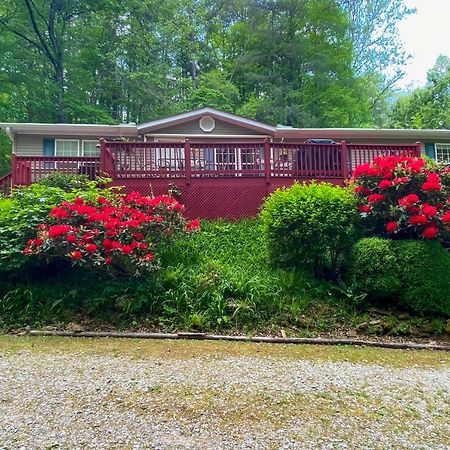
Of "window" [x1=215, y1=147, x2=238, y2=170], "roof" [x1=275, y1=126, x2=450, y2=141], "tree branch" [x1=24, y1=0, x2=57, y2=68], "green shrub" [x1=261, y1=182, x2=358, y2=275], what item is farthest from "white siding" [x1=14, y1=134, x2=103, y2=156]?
"green shrub" [x1=261, y1=182, x2=358, y2=275]

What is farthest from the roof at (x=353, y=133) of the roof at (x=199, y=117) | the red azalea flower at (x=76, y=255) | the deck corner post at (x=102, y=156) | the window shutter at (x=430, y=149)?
the red azalea flower at (x=76, y=255)

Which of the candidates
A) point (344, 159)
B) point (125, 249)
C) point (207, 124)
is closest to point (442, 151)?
point (344, 159)

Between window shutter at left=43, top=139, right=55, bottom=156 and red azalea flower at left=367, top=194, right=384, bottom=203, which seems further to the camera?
window shutter at left=43, top=139, right=55, bottom=156

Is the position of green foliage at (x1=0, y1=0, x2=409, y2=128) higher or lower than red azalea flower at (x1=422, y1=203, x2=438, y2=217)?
higher

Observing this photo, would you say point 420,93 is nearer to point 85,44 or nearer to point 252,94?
point 252,94

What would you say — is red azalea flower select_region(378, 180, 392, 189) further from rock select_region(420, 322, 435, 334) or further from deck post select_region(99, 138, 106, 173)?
deck post select_region(99, 138, 106, 173)

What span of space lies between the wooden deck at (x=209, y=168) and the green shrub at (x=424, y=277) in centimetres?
404

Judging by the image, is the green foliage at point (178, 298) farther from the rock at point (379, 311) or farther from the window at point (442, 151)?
the window at point (442, 151)

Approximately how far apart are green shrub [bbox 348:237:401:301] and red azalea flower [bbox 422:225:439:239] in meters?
0.42

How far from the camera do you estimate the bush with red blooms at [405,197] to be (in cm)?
499

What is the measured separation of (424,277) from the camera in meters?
4.78

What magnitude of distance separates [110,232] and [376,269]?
3617mm

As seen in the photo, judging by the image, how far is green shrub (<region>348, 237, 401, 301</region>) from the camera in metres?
4.88

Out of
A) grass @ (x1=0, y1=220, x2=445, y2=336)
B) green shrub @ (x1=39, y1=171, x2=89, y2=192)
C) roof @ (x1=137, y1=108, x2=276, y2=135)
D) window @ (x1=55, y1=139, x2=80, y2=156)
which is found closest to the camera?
grass @ (x1=0, y1=220, x2=445, y2=336)
